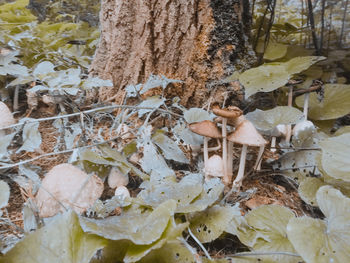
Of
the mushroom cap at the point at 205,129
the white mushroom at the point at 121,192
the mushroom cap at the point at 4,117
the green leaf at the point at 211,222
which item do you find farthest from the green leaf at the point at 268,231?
the mushroom cap at the point at 4,117

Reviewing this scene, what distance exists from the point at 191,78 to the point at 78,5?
316 cm

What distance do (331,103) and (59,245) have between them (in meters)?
1.27

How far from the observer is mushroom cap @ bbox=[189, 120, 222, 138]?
93 centimetres

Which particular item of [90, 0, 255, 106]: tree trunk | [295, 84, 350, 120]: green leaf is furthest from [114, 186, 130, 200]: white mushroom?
[295, 84, 350, 120]: green leaf

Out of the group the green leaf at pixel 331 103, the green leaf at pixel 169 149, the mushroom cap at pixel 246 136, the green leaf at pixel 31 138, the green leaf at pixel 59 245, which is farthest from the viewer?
the green leaf at pixel 331 103

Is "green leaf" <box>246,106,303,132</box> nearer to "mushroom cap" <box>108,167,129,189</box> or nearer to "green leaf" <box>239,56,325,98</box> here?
"green leaf" <box>239,56,325,98</box>

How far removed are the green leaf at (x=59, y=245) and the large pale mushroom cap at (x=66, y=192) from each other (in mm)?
177

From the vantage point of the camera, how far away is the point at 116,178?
0.99 meters

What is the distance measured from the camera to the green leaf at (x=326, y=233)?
0.62 meters

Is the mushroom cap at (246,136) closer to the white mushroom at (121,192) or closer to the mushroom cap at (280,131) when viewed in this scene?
the mushroom cap at (280,131)

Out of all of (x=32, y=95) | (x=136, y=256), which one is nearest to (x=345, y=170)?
(x=136, y=256)

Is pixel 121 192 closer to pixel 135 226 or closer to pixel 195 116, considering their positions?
pixel 135 226

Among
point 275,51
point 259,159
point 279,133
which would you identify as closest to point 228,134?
point 259,159

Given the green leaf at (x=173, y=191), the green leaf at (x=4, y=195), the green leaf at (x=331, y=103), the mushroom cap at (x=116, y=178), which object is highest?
the green leaf at (x=331, y=103)
